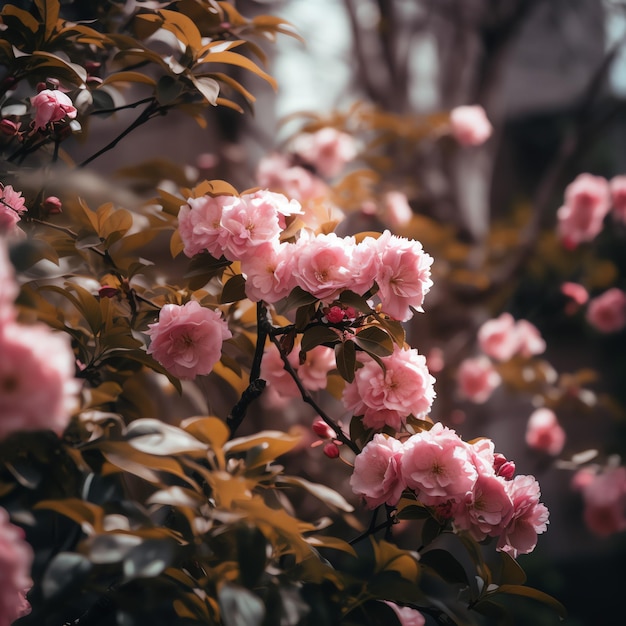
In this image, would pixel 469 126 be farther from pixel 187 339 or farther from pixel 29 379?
pixel 29 379

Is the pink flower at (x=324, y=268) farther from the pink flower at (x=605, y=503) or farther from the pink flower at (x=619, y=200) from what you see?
the pink flower at (x=619, y=200)

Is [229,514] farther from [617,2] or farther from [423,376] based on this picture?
[617,2]

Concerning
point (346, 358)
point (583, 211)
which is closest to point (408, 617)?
point (346, 358)

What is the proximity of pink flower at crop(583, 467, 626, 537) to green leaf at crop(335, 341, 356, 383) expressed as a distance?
5.20 feet

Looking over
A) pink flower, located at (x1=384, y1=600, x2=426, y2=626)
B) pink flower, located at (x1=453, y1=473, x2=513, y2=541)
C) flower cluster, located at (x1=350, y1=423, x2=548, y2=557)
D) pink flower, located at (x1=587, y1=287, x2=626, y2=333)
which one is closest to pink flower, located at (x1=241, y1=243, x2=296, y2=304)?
flower cluster, located at (x1=350, y1=423, x2=548, y2=557)

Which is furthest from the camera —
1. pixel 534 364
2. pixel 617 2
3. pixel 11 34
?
pixel 617 2

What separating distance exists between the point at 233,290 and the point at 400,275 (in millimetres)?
216

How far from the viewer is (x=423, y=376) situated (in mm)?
855

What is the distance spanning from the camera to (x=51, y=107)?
91cm

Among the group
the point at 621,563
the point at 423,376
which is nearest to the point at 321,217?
the point at 423,376

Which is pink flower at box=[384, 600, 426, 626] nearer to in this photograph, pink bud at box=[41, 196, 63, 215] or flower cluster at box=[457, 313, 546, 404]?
pink bud at box=[41, 196, 63, 215]

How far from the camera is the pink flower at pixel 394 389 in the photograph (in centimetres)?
85

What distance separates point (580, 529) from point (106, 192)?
416 cm

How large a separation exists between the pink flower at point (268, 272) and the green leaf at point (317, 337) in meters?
0.06
